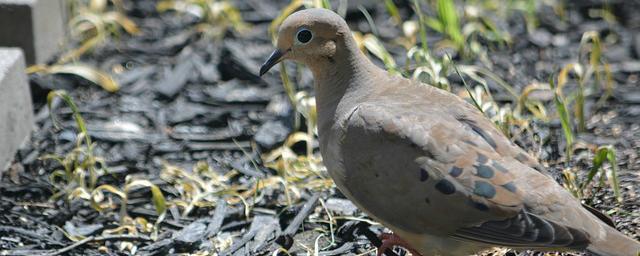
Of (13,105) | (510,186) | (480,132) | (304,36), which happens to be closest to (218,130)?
(13,105)

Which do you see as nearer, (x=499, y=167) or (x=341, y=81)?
(x=499, y=167)

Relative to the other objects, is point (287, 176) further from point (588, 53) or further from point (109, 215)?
point (588, 53)

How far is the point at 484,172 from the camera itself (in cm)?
363

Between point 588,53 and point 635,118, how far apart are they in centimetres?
81

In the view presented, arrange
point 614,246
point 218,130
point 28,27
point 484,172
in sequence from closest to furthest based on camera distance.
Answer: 1. point 614,246
2. point 484,172
3. point 218,130
4. point 28,27

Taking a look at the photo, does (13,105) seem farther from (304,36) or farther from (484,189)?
(484,189)

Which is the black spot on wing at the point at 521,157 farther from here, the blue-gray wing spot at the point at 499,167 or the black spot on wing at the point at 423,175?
the black spot on wing at the point at 423,175

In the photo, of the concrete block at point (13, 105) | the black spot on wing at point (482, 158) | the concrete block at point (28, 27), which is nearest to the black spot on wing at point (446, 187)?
the black spot on wing at point (482, 158)

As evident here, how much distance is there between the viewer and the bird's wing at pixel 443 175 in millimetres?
3572

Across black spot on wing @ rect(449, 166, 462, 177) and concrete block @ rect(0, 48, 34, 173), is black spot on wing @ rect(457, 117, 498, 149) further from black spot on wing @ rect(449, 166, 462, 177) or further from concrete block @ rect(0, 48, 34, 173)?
concrete block @ rect(0, 48, 34, 173)

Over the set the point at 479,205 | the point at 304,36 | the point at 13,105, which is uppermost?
the point at 304,36


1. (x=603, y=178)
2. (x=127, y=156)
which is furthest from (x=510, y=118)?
(x=127, y=156)

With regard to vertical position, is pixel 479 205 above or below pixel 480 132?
below

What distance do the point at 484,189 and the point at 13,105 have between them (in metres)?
2.53
